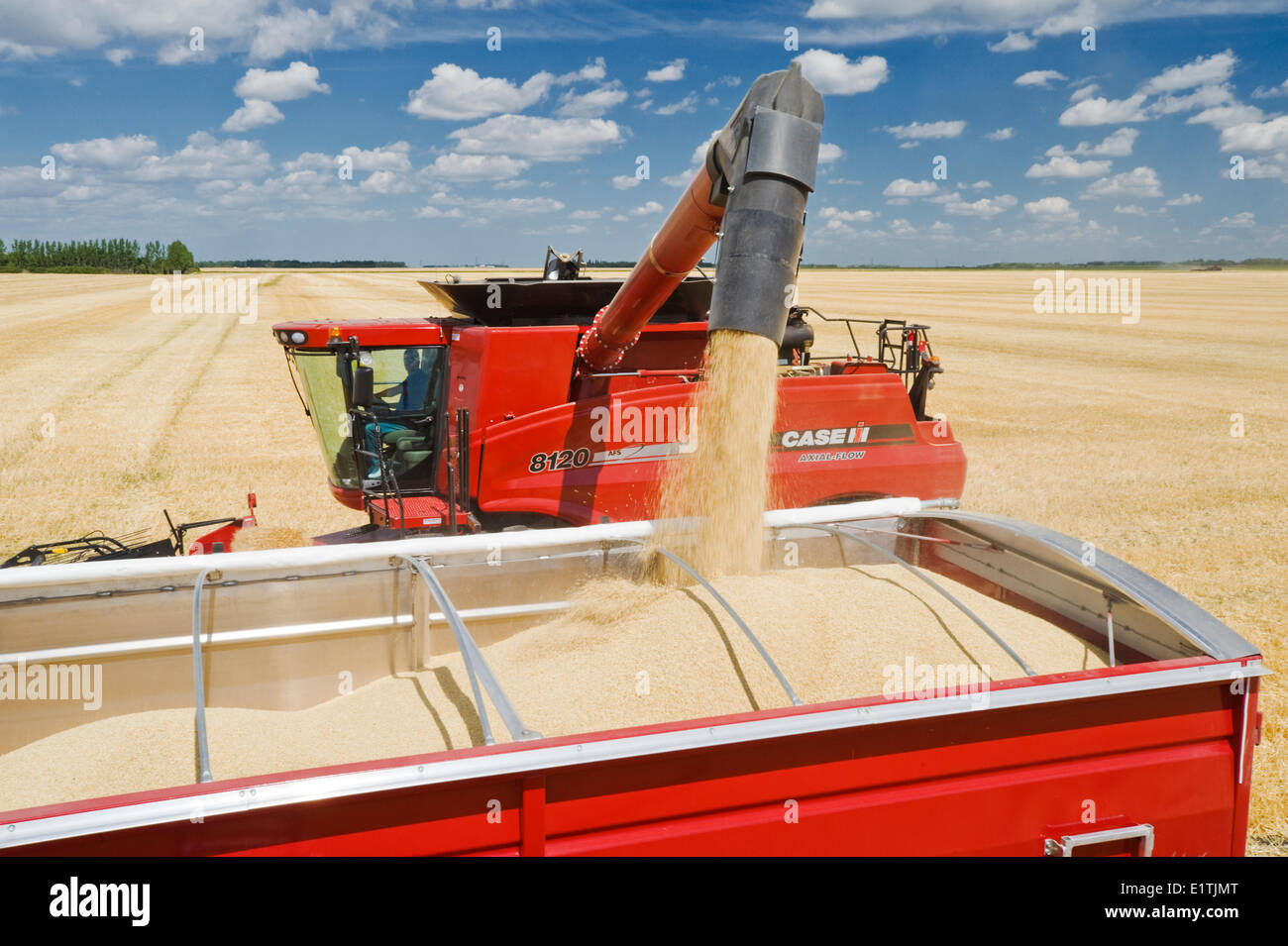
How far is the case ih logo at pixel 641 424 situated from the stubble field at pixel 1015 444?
145 inches

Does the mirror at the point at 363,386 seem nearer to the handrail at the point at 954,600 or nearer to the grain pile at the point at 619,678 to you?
the grain pile at the point at 619,678

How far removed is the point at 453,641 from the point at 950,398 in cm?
1482

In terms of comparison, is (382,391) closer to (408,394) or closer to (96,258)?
(408,394)

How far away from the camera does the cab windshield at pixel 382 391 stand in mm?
6262

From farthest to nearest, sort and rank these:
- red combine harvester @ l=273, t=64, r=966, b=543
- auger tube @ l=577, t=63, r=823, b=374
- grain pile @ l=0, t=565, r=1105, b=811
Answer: red combine harvester @ l=273, t=64, r=966, b=543, auger tube @ l=577, t=63, r=823, b=374, grain pile @ l=0, t=565, r=1105, b=811

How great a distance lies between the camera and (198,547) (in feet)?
18.9

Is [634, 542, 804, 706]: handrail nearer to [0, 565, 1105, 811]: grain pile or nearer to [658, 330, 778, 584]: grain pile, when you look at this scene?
[0, 565, 1105, 811]: grain pile

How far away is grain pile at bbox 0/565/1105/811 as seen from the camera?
3047 millimetres

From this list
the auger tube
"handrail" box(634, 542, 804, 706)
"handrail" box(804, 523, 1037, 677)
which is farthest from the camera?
the auger tube

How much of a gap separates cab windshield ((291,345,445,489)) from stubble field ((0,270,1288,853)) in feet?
8.48

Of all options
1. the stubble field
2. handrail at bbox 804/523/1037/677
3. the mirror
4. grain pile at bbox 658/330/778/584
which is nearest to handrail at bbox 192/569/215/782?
grain pile at bbox 658/330/778/584

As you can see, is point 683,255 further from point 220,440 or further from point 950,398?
point 950,398

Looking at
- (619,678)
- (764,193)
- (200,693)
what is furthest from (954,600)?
(200,693)

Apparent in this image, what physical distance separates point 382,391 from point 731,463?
9.61 feet
